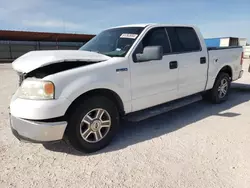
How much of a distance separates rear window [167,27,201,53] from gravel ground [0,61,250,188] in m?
1.49

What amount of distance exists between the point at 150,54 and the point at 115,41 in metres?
0.87

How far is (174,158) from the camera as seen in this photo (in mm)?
3207

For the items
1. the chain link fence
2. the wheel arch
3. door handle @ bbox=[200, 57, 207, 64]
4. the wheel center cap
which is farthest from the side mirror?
the chain link fence

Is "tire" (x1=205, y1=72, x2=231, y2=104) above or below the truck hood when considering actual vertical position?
below

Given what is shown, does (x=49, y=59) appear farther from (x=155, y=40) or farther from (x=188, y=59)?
(x=188, y=59)

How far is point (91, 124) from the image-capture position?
335cm

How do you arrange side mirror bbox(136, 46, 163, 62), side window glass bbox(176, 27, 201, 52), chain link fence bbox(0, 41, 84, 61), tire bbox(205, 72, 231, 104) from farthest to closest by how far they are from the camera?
chain link fence bbox(0, 41, 84, 61) < tire bbox(205, 72, 231, 104) < side window glass bbox(176, 27, 201, 52) < side mirror bbox(136, 46, 163, 62)

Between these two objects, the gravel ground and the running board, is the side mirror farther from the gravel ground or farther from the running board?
the gravel ground

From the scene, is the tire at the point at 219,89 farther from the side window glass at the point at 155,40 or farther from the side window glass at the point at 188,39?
the side window glass at the point at 155,40

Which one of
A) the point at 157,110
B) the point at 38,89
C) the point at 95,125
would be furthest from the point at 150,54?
the point at 38,89

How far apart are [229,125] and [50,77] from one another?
3374mm

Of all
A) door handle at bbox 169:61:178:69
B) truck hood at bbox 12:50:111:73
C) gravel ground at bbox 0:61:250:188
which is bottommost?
gravel ground at bbox 0:61:250:188

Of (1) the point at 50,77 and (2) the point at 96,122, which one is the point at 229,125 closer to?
(2) the point at 96,122

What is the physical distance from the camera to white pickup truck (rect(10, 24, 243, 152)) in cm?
295
